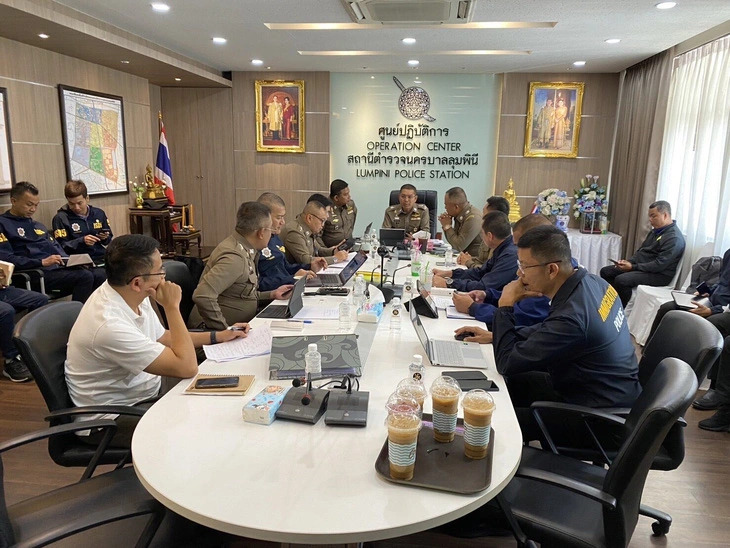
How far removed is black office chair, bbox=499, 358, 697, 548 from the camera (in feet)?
4.50

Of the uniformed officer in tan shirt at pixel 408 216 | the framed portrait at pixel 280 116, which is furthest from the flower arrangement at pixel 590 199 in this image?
the framed portrait at pixel 280 116

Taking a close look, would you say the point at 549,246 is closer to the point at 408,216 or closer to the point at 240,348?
the point at 240,348

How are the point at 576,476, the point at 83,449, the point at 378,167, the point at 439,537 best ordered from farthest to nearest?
the point at 378,167
the point at 439,537
the point at 83,449
the point at 576,476

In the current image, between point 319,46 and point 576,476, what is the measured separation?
561 cm

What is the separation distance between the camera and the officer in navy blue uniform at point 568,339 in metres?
1.99

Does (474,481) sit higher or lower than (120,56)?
lower

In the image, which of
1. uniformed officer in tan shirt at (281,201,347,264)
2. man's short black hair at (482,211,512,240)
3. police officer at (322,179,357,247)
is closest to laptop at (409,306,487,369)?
man's short black hair at (482,211,512,240)

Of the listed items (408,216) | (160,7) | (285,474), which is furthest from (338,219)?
(285,474)

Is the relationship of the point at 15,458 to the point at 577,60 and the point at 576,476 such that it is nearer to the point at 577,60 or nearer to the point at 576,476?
the point at 576,476

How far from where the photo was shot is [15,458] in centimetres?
275

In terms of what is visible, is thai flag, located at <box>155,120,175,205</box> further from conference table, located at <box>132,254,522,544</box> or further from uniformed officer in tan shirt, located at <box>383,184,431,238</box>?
conference table, located at <box>132,254,522,544</box>

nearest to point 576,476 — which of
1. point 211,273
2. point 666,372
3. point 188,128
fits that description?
point 666,372

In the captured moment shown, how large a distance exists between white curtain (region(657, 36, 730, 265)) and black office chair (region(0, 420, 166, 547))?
5.26 meters

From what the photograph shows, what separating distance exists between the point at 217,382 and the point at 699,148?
5.54 m
